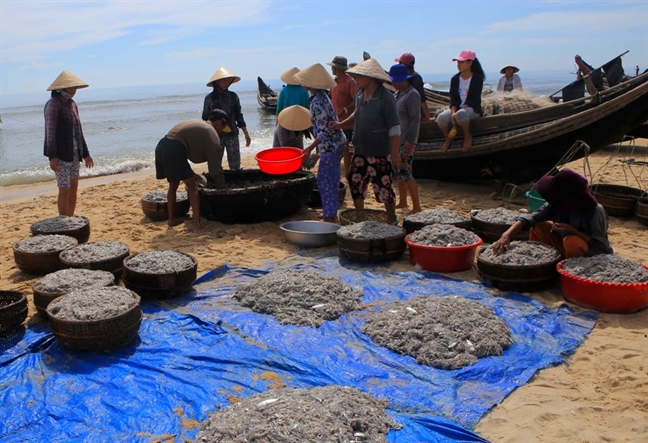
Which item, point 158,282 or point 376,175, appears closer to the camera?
point 158,282

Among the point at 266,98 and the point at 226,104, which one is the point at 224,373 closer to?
the point at 226,104

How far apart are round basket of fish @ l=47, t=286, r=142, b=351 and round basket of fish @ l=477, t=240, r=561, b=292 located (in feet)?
8.55

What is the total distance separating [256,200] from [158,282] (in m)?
2.20

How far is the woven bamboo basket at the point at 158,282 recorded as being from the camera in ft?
13.3

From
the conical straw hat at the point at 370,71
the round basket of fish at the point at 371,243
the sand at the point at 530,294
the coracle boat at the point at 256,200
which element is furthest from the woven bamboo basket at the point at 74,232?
the conical straw hat at the point at 370,71

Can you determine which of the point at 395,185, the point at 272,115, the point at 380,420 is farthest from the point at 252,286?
the point at 272,115

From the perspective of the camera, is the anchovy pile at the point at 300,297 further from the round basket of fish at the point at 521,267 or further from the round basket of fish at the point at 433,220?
the round basket of fish at the point at 433,220

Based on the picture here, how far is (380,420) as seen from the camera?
2.56 m

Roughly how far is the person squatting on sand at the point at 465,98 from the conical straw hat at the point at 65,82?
4395mm

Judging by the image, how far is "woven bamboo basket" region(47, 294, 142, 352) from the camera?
10.6ft

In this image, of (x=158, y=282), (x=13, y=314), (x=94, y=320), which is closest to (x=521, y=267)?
(x=158, y=282)

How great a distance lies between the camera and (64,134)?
5.62 m

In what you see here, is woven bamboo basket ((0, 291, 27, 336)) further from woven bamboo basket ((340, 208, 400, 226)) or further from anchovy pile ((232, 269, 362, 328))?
woven bamboo basket ((340, 208, 400, 226))

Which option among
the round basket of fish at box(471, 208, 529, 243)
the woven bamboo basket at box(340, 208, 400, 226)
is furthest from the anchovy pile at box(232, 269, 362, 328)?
the round basket of fish at box(471, 208, 529, 243)
